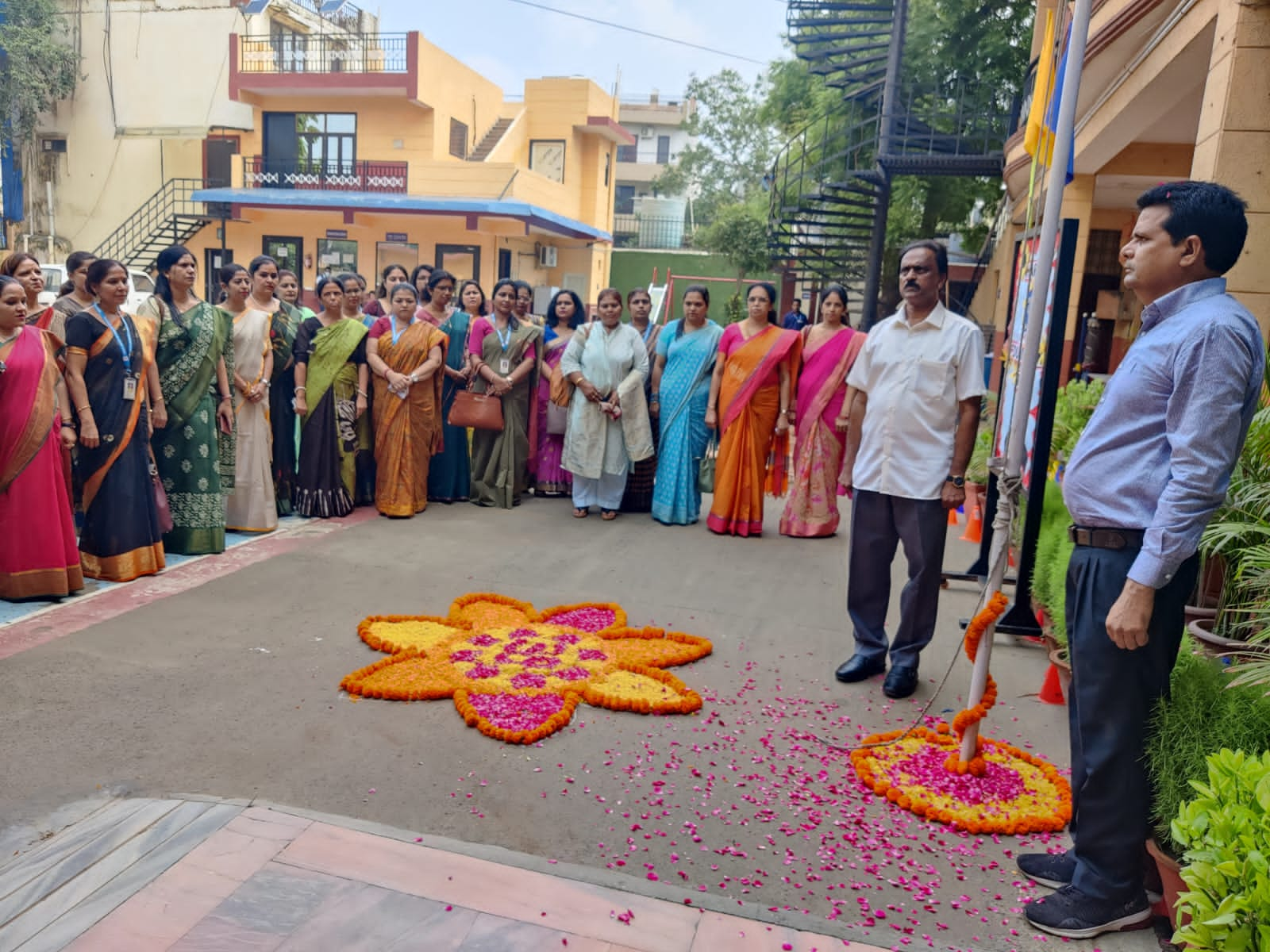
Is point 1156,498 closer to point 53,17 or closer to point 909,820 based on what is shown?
point 909,820

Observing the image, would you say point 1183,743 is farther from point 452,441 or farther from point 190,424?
point 452,441

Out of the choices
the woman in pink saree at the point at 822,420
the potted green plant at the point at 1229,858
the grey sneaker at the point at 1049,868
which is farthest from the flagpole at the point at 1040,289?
the woman in pink saree at the point at 822,420

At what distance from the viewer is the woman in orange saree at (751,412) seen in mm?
6582

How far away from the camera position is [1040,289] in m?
3.13

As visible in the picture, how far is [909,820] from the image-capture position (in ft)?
9.70

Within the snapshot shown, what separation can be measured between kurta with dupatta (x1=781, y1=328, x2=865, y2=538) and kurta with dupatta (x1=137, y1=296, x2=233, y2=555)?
3622 mm

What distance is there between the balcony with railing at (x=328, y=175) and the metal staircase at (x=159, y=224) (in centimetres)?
120

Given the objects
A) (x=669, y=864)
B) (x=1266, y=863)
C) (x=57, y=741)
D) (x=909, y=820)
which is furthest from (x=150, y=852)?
(x=1266, y=863)

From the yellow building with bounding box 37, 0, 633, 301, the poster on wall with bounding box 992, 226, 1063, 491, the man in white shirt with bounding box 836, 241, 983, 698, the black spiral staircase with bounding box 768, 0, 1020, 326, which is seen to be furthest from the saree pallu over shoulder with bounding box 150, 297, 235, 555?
the yellow building with bounding box 37, 0, 633, 301

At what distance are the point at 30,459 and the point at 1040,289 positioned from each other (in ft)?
13.4

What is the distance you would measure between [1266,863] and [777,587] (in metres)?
3.79

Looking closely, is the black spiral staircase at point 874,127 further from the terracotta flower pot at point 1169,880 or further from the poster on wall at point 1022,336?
the terracotta flower pot at point 1169,880

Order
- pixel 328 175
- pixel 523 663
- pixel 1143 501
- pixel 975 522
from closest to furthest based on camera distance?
pixel 1143 501, pixel 523 663, pixel 975 522, pixel 328 175

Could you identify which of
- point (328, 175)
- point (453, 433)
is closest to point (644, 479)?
point (453, 433)
